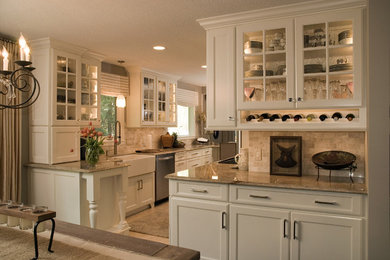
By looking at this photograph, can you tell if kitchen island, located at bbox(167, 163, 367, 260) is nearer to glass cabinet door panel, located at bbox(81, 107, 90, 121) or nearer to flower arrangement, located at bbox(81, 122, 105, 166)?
flower arrangement, located at bbox(81, 122, 105, 166)

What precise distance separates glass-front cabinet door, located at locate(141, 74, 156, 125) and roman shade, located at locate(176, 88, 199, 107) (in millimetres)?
1246

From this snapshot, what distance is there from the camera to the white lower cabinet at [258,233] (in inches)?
95.8

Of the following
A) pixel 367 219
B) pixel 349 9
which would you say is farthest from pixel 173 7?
pixel 367 219

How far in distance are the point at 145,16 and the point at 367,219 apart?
255 cm

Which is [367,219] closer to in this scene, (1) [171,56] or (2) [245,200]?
(2) [245,200]

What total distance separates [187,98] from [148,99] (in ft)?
6.29

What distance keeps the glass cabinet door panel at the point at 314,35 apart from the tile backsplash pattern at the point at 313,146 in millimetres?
840

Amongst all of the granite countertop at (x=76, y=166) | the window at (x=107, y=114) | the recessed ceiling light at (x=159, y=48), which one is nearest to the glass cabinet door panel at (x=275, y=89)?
the recessed ceiling light at (x=159, y=48)

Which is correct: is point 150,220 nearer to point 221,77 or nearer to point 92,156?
point 92,156

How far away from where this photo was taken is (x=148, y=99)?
18.1ft

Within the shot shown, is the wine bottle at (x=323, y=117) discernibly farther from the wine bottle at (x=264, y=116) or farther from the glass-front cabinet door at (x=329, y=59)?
the wine bottle at (x=264, y=116)

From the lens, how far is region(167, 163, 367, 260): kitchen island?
2264 mm

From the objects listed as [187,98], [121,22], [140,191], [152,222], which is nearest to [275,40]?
[121,22]

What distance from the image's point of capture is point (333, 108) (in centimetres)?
254
